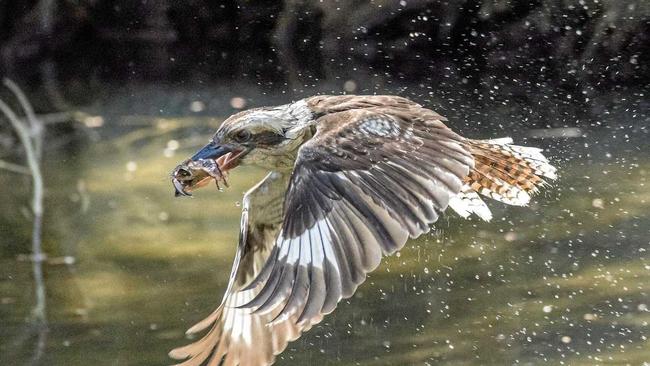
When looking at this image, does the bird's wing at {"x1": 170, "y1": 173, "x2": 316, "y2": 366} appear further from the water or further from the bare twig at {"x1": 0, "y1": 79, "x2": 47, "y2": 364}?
the bare twig at {"x1": 0, "y1": 79, "x2": 47, "y2": 364}

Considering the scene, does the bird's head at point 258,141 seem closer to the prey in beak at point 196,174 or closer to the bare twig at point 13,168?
the prey in beak at point 196,174

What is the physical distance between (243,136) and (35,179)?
14.7ft

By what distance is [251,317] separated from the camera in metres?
4.73

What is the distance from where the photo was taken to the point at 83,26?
12.4m

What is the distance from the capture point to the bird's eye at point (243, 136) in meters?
4.55

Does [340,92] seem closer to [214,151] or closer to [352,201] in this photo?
[214,151]

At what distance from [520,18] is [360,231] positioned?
7.14 metres

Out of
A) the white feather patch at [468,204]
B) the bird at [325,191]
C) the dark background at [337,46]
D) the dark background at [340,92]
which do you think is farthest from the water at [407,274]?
the dark background at [337,46]

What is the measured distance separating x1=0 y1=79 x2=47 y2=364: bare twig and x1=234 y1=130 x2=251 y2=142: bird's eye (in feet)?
6.33

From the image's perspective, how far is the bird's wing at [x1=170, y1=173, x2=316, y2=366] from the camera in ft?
15.2

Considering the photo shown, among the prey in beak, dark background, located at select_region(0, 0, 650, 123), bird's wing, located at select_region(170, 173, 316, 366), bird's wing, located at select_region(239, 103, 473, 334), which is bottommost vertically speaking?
dark background, located at select_region(0, 0, 650, 123)

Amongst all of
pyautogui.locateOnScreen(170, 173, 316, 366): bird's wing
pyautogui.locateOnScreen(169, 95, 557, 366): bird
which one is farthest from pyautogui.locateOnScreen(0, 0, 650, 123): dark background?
pyautogui.locateOnScreen(170, 173, 316, 366): bird's wing

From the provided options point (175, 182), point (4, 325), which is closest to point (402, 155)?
point (175, 182)

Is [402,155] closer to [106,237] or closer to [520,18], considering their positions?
[106,237]
